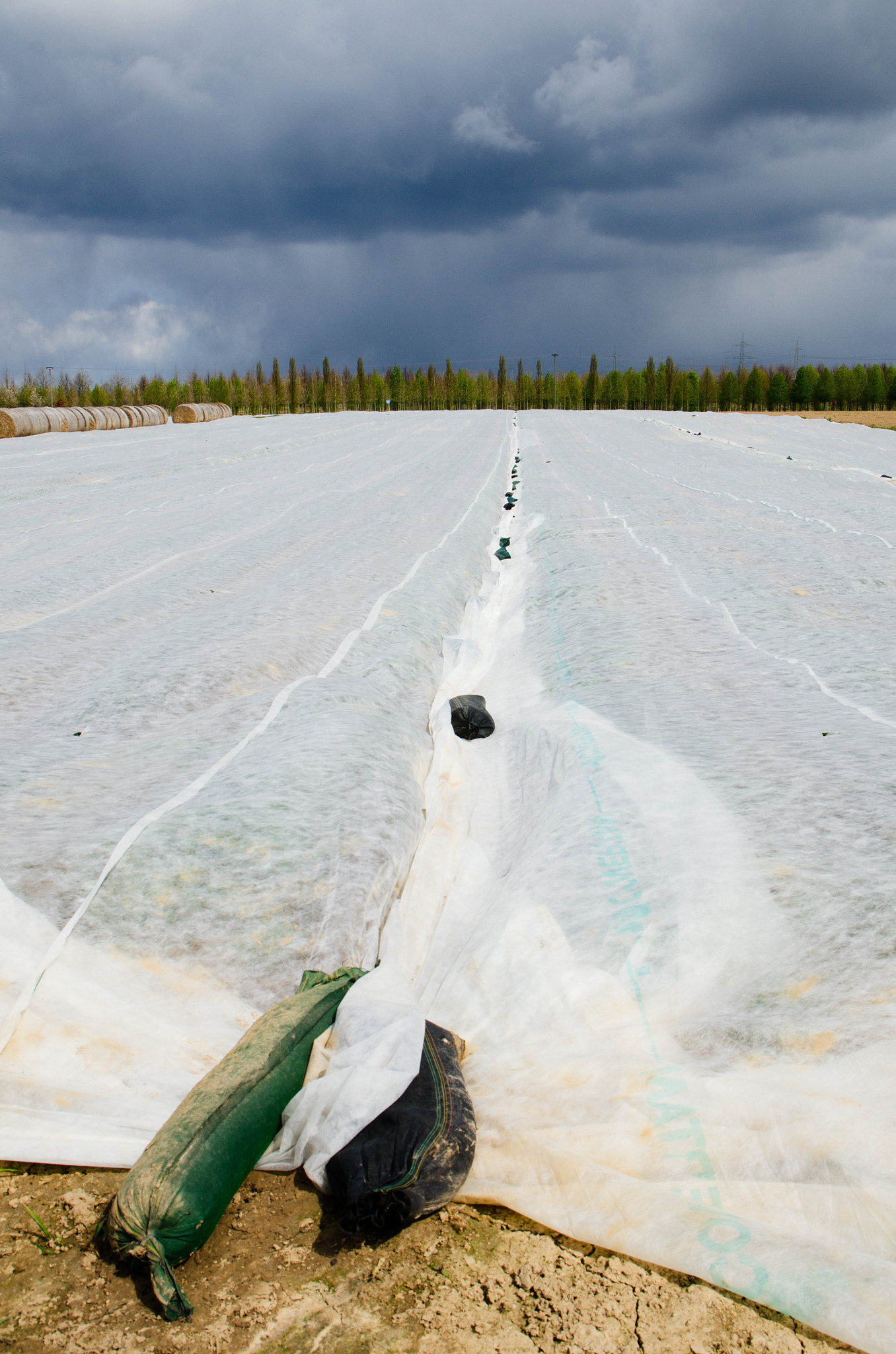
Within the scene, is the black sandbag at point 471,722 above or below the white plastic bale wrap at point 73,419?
below

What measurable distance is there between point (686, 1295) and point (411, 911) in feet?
3.98

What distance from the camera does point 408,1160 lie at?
148cm

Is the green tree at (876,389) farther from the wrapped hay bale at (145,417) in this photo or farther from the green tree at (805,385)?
the wrapped hay bale at (145,417)

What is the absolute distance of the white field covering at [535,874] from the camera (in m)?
1.45

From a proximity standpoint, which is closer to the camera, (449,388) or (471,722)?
(471,722)

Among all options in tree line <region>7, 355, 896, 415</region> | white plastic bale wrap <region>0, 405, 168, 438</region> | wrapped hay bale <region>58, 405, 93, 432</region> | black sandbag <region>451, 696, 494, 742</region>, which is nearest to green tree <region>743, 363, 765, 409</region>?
tree line <region>7, 355, 896, 415</region>

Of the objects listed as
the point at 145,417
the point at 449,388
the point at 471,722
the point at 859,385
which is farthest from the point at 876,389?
the point at 471,722

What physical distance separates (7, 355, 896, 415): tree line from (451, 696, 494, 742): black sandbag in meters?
42.3

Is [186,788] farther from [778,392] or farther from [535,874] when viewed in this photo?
[778,392]

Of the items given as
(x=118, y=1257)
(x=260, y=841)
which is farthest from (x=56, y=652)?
(x=118, y=1257)

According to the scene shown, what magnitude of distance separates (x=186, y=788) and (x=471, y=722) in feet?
4.27

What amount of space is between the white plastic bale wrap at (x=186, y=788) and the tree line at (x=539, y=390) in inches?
1580

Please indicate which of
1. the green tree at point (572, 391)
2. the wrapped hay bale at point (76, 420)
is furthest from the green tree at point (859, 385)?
the wrapped hay bale at point (76, 420)

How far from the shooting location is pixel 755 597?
15.1 feet
